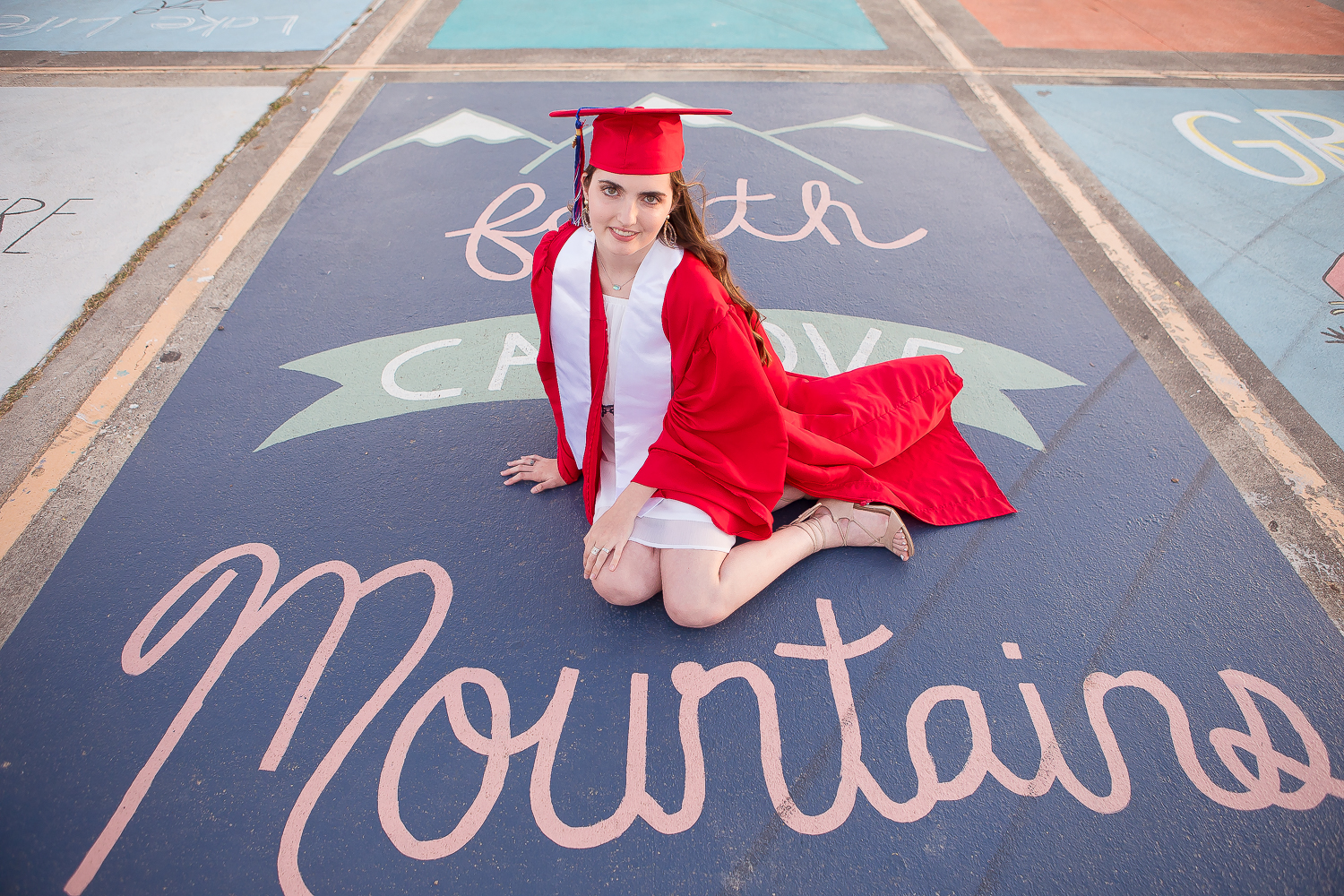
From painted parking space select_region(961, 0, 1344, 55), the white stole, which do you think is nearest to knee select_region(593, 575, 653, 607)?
the white stole

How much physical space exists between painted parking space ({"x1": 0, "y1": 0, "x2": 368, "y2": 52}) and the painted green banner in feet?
11.5

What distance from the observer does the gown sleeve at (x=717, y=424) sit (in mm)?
1720

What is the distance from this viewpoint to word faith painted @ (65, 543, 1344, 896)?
1.59m

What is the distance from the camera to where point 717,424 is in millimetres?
1802

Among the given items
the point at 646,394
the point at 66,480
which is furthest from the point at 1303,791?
the point at 66,480

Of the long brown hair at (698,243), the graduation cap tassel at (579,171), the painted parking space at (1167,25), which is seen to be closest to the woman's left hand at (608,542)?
the long brown hair at (698,243)

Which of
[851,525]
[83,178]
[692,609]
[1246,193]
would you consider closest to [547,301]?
[692,609]

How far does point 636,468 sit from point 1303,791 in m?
1.74

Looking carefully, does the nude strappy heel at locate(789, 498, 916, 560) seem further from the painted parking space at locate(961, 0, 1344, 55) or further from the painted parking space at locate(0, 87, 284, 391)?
the painted parking space at locate(961, 0, 1344, 55)

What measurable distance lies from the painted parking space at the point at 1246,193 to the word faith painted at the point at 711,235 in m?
1.31

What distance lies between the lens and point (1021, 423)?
8.04 ft

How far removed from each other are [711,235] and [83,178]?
10.4ft

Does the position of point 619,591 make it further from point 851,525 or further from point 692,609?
point 851,525

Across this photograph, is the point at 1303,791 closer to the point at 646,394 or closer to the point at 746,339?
the point at 746,339
